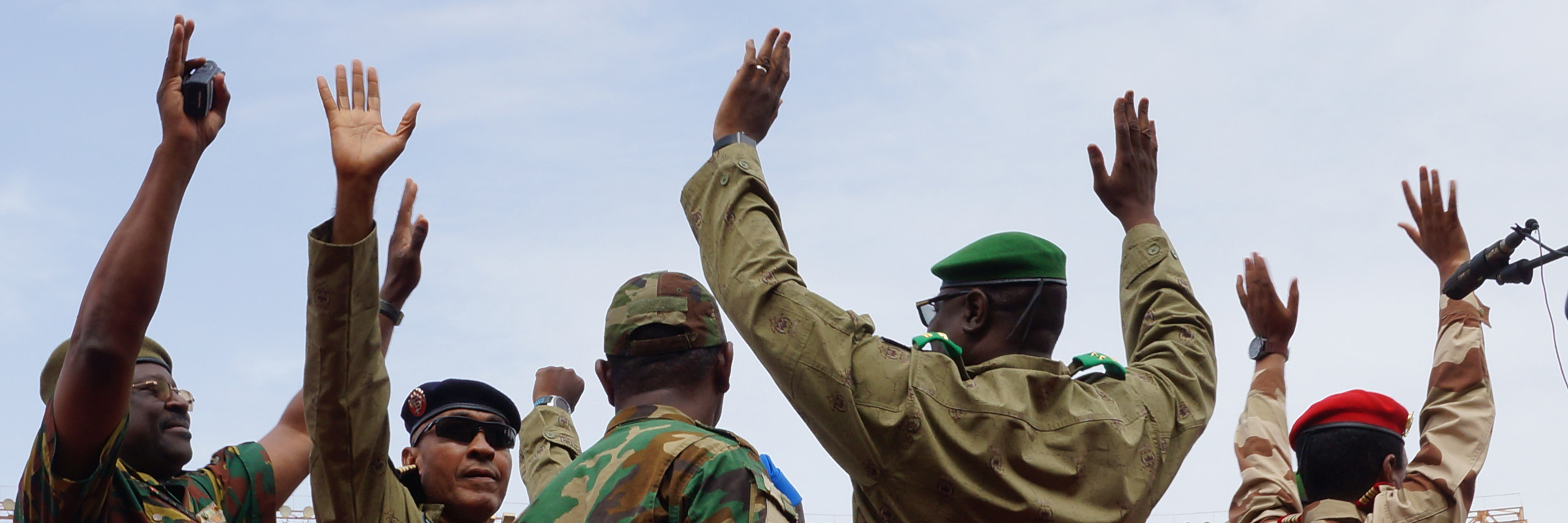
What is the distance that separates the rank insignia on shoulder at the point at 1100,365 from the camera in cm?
418

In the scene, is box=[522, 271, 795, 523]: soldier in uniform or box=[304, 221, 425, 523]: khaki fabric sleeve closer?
box=[522, 271, 795, 523]: soldier in uniform

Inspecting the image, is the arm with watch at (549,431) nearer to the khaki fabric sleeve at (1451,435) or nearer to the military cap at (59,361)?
the military cap at (59,361)

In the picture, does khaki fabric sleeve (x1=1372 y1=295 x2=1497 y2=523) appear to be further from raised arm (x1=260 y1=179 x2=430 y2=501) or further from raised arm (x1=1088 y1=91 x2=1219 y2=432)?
raised arm (x1=260 y1=179 x2=430 y2=501)

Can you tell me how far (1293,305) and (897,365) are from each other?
8.21 feet

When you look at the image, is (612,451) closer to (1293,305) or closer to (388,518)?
→ (388,518)

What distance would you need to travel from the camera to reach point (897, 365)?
3.77m

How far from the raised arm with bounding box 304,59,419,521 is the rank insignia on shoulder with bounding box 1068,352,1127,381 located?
1.86 m

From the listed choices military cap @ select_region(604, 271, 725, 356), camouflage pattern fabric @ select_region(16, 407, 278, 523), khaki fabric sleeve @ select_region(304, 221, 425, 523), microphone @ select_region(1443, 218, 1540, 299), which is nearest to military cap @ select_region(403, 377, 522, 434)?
camouflage pattern fabric @ select_region(16, 407, 278, 523)

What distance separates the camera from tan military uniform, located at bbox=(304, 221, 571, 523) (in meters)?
3.81

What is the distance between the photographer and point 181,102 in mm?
4027

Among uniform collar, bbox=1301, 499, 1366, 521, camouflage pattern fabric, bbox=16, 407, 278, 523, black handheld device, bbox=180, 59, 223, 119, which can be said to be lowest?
uniform collar, bbox=1301, 499, 1366, 521

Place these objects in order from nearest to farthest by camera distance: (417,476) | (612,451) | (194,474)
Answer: (612,451)
(194,474)
(417,476)

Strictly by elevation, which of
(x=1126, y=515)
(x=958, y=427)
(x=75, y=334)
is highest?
(x=75, y=334)

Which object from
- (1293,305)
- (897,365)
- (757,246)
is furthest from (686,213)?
(1293,305)
